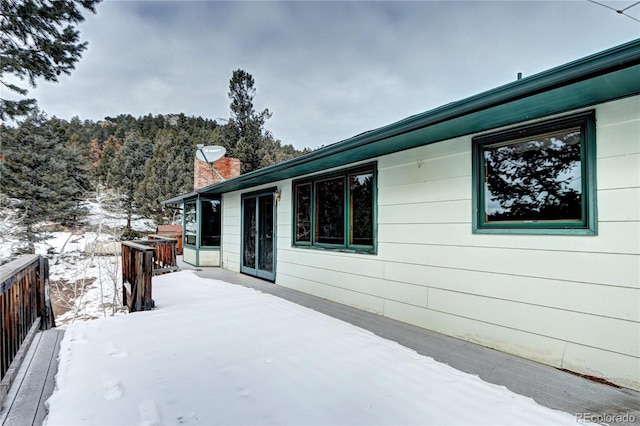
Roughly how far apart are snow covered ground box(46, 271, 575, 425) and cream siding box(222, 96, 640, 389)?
0.77 m

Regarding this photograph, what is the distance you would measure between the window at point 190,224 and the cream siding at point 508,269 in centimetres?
627

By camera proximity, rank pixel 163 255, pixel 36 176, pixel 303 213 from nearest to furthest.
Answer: pixel 303 213
pixel 163 255
pixel 36 176

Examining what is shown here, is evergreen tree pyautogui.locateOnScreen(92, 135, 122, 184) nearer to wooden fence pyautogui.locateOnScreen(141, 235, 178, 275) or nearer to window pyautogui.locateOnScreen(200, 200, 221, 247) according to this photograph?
window pyautogui.locateOnScreen(200, 200, 221, 247)

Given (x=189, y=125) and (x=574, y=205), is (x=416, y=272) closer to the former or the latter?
(x=574, y=205)

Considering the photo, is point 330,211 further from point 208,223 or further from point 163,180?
point 163,180

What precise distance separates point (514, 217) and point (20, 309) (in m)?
4.62

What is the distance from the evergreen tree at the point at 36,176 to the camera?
1184 cm

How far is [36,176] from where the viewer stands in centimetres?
1258

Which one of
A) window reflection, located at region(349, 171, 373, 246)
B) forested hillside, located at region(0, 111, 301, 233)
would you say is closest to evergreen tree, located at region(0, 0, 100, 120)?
window reflection, located at region(349, 171, 373, 246)

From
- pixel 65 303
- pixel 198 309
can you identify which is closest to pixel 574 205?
pixel 198 309

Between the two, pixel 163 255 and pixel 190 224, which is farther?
pixel 190 224

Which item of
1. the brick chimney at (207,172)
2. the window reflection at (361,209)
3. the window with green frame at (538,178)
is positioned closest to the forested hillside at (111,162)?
the brick chimney at (207,172)

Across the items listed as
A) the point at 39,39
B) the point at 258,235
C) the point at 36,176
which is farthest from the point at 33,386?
the point at 36,176

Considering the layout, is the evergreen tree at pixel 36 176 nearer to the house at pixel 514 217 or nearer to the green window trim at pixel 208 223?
the green window trim at pixel 208 223
